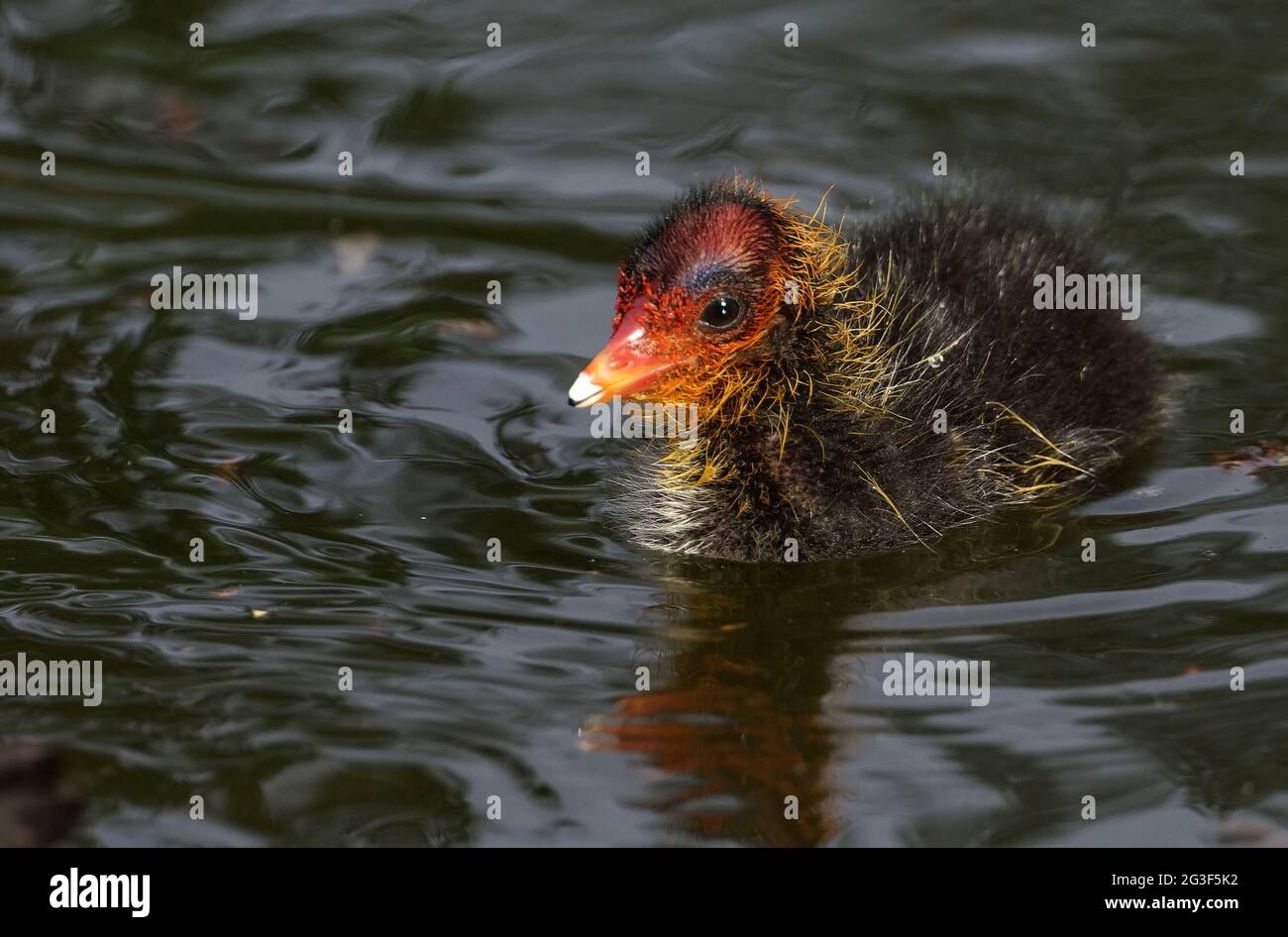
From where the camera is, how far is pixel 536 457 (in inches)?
287

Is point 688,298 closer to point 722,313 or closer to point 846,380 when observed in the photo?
point 722,313

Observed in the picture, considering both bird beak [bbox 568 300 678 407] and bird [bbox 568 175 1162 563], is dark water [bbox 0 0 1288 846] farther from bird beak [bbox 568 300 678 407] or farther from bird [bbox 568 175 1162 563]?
bird beak [bbox 568 300 678 407]

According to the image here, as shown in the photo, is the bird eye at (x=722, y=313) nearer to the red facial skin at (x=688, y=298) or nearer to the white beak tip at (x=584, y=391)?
the red facial skin at (x=688, y=298)

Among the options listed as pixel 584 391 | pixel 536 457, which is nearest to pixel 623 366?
pixel 584 391

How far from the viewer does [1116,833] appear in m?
5.01

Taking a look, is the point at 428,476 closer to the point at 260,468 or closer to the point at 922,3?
the point at 260,468

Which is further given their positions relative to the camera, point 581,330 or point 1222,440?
point 581,330

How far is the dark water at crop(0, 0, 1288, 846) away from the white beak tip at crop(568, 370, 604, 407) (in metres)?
→ 0.70

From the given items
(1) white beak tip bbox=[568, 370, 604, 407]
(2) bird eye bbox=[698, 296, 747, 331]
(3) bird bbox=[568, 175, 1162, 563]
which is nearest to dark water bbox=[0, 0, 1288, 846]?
(3) bird bbox=[568, 175, 1162, 563]

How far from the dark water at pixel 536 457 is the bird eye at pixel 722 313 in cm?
96

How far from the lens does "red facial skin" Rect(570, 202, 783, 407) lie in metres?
6.12

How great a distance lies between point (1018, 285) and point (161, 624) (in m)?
3.58

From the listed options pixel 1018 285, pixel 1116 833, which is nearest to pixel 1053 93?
A: pixel 1018 285

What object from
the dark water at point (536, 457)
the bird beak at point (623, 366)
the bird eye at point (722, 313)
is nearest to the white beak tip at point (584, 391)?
the bird beak at point (623, 366)
